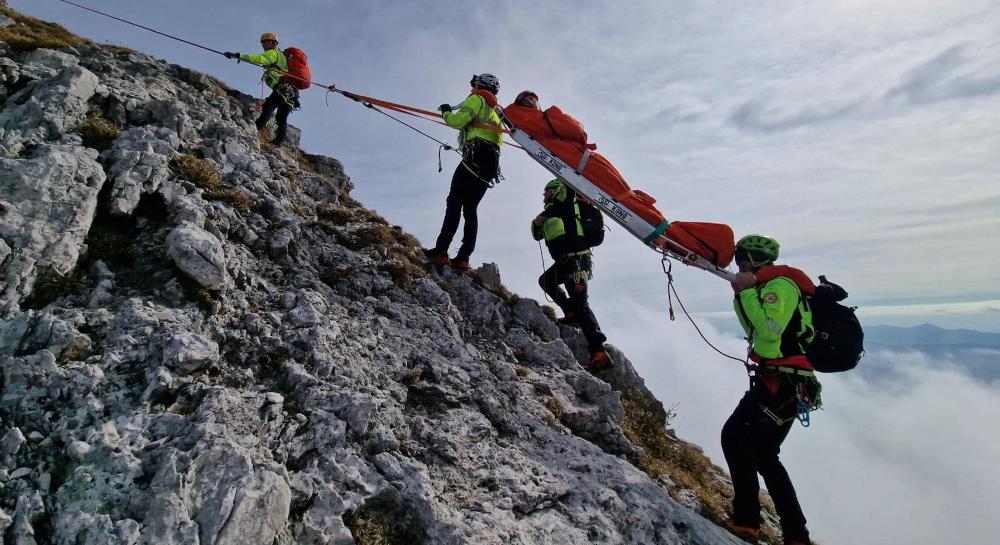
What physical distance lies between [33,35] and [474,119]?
1085 cm

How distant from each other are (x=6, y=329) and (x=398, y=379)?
448 centimetres

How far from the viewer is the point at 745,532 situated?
8125mm

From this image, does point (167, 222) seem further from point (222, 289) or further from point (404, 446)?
point (404, 446)

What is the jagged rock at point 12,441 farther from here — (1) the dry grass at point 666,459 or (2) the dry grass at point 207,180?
(1) the dry grass at point 666,459

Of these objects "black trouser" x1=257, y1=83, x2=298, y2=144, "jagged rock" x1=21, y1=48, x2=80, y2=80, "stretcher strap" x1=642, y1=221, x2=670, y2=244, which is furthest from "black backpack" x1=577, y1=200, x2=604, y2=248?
"jagged rock" x1=21, y1=48, x2=80, y2=80

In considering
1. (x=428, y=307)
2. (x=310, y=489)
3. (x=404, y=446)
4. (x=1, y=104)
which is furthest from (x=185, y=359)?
(x=1, y=104)

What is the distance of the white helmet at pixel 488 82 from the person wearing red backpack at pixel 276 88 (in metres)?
6.66

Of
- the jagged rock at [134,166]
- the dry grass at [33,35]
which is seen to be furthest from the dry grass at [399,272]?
the dry grass at [33,35]

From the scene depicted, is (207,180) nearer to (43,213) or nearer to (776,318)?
(43,213)

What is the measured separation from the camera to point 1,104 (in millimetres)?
7957

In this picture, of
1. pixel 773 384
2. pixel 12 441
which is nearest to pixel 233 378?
pixel 12 441

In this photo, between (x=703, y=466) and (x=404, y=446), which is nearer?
(x=404, y=446)

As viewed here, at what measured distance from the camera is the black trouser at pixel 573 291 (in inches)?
405

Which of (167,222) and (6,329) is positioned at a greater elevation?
(167,222)
